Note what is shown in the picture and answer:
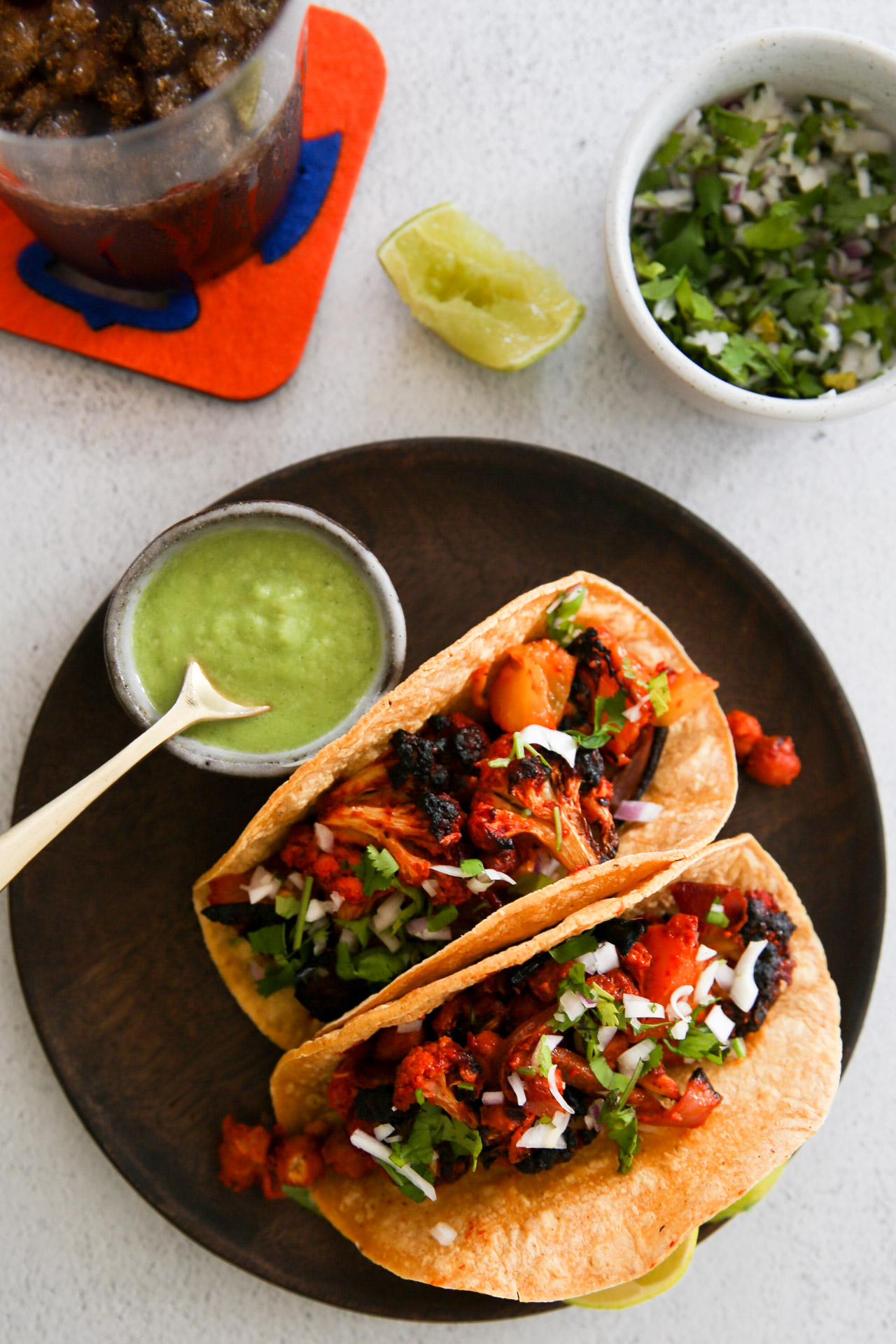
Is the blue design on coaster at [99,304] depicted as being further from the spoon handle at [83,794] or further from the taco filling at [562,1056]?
the taco filling at [562,1056]

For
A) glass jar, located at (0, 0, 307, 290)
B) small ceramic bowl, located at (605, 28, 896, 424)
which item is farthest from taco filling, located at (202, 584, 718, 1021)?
glass jar, located at (0, 0, 307, 290)

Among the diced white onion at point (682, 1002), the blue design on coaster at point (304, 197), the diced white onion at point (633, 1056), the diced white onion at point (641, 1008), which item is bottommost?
the diced white onion at point (633, 1056)

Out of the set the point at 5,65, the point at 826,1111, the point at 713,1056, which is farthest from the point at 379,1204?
the point at 5,65

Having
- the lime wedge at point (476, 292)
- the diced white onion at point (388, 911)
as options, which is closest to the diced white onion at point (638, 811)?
the diced white onion at point (388, 911)

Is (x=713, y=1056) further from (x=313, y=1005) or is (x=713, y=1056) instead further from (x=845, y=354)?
(x=845, y=354)

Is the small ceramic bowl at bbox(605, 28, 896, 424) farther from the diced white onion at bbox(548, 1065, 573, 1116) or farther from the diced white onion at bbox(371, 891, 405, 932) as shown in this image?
the diced white onion at bbox(548, 1065, 573, 1116)

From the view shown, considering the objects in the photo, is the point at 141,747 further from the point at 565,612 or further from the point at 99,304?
the point at 99,304
